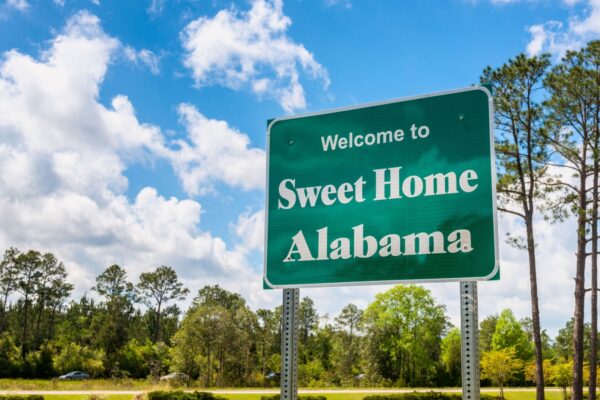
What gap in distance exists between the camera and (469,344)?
362 centimetres

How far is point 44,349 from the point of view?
50.0m

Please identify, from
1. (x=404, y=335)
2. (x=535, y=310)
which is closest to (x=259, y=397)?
(x=535, y=310)

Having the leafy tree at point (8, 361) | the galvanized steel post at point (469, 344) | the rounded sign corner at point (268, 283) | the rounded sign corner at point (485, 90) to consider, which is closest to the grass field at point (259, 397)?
the rounded sign corner at point (268, 283)

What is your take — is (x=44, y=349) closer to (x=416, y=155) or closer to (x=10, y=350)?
(x=10, y=350)

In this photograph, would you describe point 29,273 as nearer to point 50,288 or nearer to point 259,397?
point 50,288

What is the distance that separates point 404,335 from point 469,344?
47.4 meters

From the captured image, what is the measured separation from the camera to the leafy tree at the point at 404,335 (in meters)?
48.3

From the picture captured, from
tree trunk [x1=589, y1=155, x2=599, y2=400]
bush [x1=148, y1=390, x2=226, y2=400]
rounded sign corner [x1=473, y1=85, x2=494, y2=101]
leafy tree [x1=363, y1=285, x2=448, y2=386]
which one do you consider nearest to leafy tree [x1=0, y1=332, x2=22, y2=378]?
leafy tree [x1=363, y1=285, x2=448, y2=386]

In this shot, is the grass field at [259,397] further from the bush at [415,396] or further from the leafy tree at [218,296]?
the leafy tree at [218,296]

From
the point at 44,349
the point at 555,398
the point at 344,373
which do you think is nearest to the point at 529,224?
the point at 555,398

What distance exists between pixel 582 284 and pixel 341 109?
67.8 feet

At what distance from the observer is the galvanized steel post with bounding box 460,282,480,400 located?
3547 mm

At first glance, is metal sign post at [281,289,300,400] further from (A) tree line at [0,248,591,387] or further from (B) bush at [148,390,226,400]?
(A) tree line at [0,248,591,387]

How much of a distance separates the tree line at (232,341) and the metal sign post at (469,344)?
35503mm
